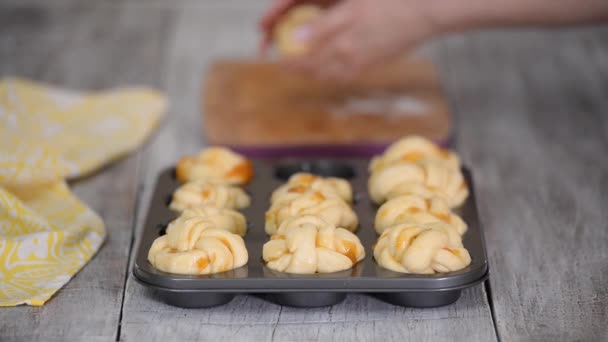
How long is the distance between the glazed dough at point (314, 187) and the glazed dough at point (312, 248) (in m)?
0.14

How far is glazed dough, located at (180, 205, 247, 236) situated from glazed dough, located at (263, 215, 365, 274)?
10 centimetres

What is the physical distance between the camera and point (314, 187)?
153 centimetres

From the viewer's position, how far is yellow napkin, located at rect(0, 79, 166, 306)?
4.78 ft

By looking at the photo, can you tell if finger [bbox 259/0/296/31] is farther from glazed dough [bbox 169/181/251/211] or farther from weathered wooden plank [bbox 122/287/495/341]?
weathered wooden plank [bbox 122/287/495/341]

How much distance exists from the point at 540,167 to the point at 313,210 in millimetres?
695

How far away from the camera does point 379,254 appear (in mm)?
1348

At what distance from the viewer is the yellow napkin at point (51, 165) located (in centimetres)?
146

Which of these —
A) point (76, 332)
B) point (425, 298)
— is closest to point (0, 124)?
point (76, 332)

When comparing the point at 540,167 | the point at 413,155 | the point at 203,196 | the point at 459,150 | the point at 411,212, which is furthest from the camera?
the point at 459,150

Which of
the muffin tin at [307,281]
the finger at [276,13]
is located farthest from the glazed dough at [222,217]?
the finger at [276,13]

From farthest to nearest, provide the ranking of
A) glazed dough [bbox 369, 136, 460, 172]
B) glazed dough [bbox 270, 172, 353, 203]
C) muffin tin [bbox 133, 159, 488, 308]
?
glazed dough [bbox 369, 136, 460, 172] → glazed dough [bbox 270, 172, 353, 203] → muffin tin [bbox 133, 159, 488, 308]

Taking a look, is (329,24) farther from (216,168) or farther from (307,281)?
(307,281)

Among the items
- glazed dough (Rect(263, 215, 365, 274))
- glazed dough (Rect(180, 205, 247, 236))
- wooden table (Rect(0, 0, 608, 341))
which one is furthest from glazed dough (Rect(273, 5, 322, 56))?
glazed dough (Rect(263, 215, 365, 274))

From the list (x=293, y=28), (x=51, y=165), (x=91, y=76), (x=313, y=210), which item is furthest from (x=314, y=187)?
(x=91, y=76)
